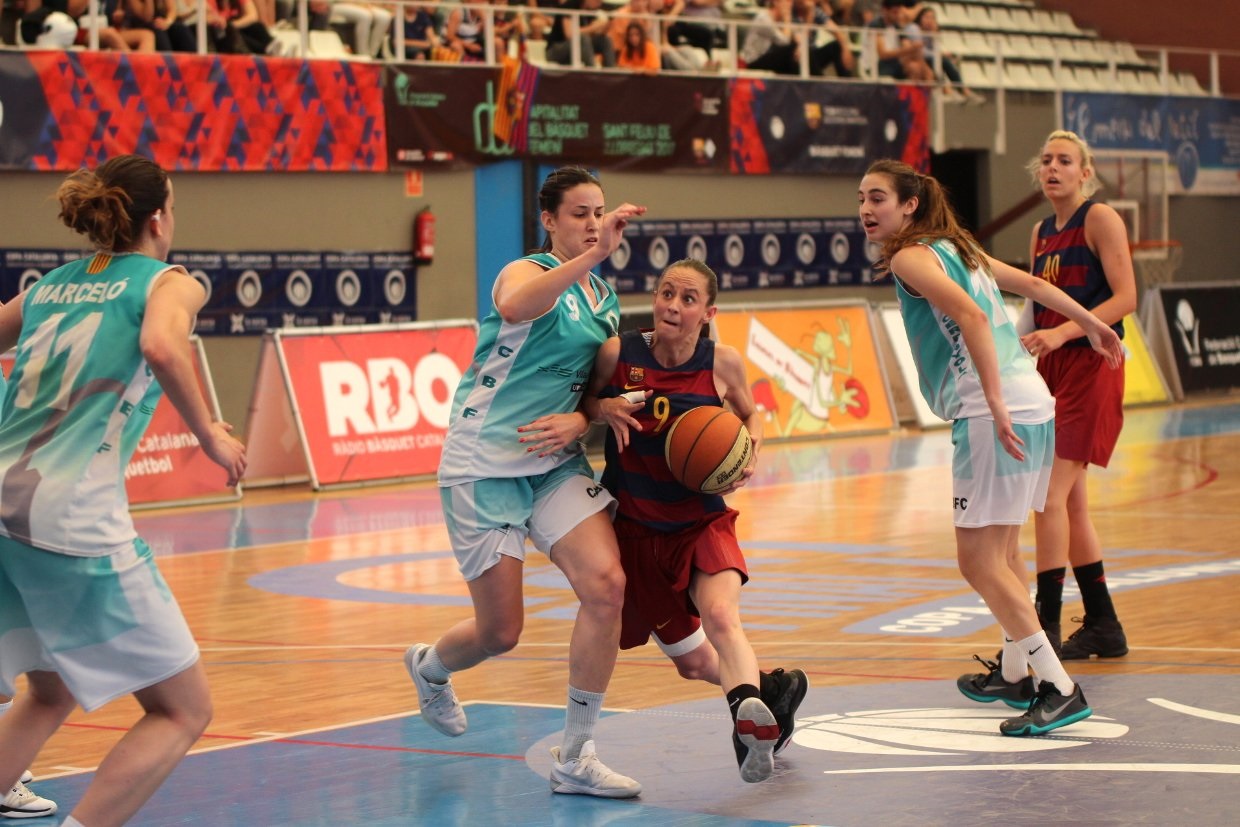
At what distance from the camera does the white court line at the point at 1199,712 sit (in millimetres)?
6223

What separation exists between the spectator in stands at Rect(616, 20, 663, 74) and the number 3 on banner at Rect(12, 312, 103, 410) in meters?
16.6

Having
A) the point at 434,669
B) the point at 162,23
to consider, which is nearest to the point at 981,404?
the point at 434,669

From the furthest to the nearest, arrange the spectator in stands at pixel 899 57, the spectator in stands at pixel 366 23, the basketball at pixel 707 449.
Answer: the spectator in stands at pixel 899 57
the spectator in stands at pixel 366 23
the basketball at pixel 707 449

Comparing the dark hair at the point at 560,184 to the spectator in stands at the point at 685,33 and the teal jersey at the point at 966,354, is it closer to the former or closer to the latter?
the teal jersey at the point at 966,354

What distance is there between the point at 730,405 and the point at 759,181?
16.7 meters

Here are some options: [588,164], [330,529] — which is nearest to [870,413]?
[588,164]

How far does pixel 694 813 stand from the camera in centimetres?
530

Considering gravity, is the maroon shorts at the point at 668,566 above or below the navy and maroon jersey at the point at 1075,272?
below

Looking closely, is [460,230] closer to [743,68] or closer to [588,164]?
[588,164]

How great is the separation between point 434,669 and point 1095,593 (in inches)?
115

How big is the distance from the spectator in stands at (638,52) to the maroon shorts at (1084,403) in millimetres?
13484

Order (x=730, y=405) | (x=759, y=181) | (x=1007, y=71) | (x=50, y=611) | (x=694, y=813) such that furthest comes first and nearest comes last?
(x=1007, y=71), (x=759, y=181), (x=730, y=405), (x=694, y=813), (x=50, y=611)

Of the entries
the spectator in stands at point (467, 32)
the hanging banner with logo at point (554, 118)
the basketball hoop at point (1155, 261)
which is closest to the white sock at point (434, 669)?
the hanging banner with logo at point (554, 118)

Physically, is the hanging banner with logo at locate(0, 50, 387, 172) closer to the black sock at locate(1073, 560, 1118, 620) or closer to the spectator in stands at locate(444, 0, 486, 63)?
the spectator in stands at locate(444, 0, 486, 63)
